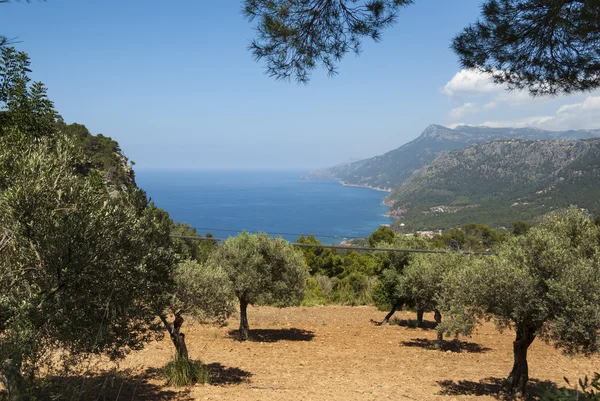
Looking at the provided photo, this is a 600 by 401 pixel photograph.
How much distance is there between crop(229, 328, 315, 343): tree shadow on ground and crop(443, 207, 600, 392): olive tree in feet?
23.1

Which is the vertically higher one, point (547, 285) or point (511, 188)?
point (511, 188)

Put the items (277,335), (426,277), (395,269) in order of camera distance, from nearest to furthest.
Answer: (277,335) < (426,277) < (395,269)

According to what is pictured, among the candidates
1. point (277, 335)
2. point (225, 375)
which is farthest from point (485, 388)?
point (277, 335)

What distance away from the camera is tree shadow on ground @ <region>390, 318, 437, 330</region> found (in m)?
18.1

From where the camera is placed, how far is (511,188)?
6609 inches

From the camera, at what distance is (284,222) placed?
142 m

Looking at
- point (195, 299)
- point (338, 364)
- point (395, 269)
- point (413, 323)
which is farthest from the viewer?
point (413, 323)

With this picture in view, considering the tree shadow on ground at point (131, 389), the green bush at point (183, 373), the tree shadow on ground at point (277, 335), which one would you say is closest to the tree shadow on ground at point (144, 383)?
the tree shadow on ground at point (131, 389)

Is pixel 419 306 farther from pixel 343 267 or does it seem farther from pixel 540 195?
pixel 540 195

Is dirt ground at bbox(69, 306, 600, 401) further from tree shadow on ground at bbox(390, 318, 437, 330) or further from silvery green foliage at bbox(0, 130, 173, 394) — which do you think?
silvery green foliage at bbox(0, 130, 173, 394)

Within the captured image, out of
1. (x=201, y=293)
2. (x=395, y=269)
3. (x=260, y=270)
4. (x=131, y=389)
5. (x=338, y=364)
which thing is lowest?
(x=338, y=364)

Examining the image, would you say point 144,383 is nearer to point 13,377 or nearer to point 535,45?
point 13,377

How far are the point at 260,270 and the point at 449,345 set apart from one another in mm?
7207

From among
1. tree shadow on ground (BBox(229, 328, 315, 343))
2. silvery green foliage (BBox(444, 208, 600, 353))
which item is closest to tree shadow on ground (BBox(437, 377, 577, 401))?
silvery green foliage (BBox(444, 208, 600, 353))
